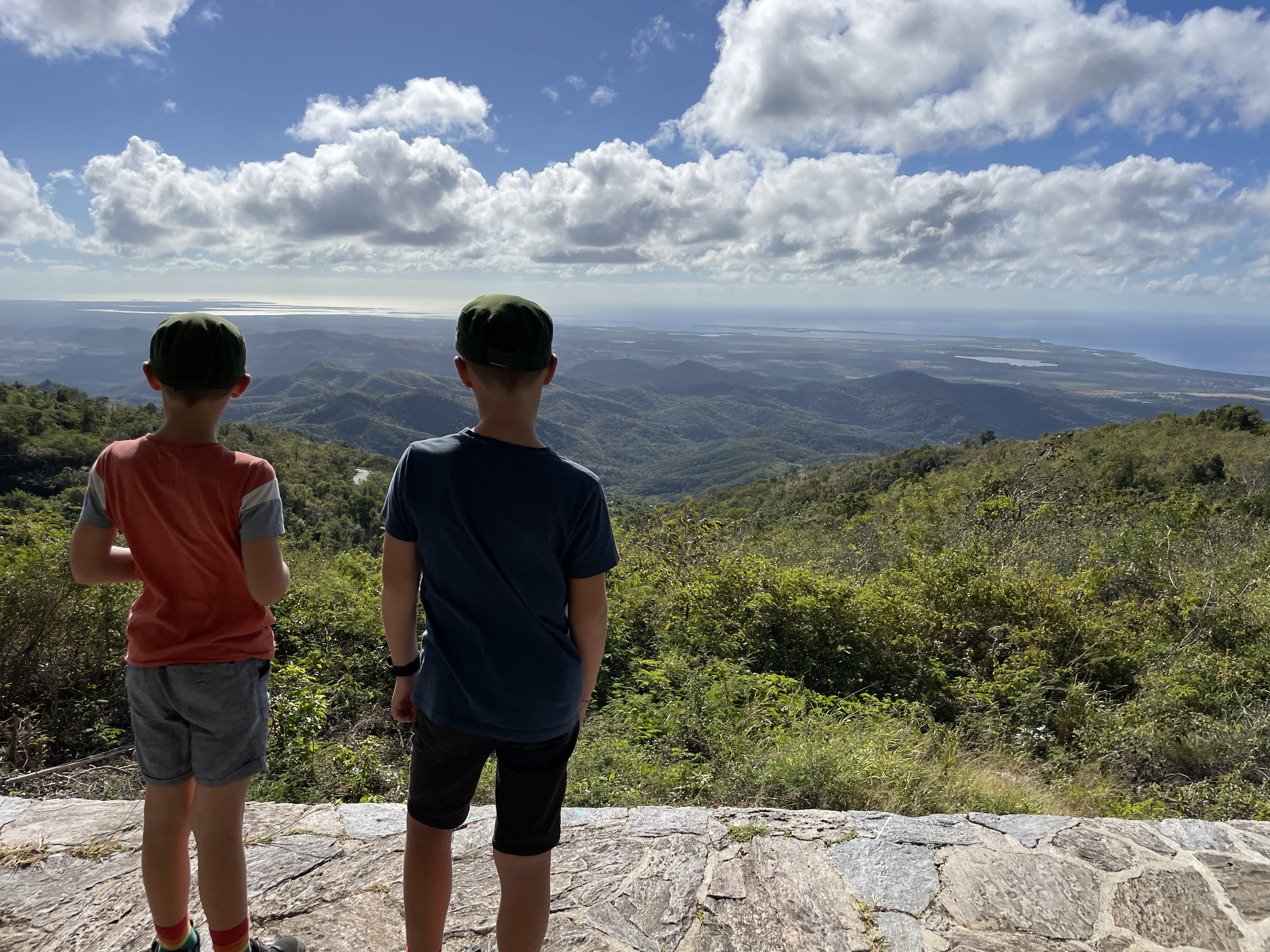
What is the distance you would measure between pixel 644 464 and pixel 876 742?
533 feet

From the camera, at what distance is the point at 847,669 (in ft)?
17.4

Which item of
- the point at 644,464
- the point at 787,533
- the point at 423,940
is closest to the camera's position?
the point at 423,940

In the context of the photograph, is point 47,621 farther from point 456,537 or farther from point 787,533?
point 787,533

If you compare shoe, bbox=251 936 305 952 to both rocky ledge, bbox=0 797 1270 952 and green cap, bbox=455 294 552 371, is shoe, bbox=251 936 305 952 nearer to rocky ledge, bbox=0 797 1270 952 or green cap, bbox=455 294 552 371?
rocky ledge, bbox=0 797 1270 952

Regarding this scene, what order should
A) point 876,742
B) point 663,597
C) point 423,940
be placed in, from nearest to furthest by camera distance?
point 423,940, point 876,742, point 663,597

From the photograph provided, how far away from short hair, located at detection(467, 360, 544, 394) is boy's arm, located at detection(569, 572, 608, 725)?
483 millimetres

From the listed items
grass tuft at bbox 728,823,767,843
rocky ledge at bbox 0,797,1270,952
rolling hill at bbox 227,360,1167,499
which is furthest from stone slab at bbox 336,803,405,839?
rolling hill at bbox 227,360,1167,499

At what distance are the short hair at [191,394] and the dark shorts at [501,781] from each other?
940mm

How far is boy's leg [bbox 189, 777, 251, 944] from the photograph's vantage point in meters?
1.67

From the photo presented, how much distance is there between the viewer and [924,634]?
566 cm

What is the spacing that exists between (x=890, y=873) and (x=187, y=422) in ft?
8.82

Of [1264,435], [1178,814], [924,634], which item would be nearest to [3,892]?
[1178,814]

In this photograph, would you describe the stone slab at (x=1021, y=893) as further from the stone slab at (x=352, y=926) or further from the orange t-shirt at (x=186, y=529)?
the orange t-shirt at (x=186, y=529)

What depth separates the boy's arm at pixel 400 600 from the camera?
1575 mm
